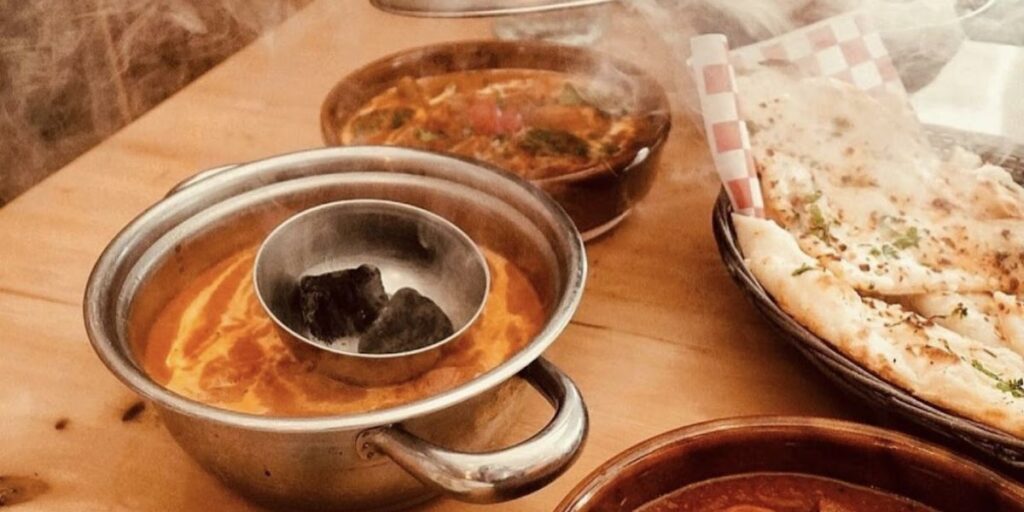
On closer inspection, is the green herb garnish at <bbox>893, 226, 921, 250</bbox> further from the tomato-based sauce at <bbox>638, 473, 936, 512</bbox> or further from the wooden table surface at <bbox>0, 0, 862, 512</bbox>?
the tomato-based sauce at <bbox>638, 473, 936, 512</bbox>

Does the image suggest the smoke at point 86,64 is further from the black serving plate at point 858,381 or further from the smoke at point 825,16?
the black serving plate at point 858,381

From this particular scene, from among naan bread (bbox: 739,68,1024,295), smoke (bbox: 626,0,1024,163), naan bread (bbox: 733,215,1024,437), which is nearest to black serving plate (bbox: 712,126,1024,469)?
naan bread (bbox: 733,215,1024,437)

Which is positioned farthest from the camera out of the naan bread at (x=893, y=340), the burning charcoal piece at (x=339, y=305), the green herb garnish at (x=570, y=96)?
the green herb garnish at (x=570, y=96)

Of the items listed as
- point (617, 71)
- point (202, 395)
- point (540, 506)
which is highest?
point (617, 71)

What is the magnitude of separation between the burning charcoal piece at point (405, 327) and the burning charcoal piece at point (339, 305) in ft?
0.11

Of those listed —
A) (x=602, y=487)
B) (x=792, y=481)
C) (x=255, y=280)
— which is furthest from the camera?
(x=255, y=280)

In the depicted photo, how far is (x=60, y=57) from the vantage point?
1.91 m

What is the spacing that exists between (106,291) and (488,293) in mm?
508

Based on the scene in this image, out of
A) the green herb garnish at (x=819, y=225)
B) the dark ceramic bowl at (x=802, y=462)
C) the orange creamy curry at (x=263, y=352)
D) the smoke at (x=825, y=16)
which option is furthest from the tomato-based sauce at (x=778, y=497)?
the smoke at (x=825, y=16)

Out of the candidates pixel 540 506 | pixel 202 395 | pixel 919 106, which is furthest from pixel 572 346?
pixel 919 106

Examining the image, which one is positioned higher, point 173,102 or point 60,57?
point 60,57

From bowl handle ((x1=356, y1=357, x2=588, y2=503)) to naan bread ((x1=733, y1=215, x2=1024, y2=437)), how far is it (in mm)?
453

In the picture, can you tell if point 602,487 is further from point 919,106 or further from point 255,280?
point 919,106

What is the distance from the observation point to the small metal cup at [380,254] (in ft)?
4.52
